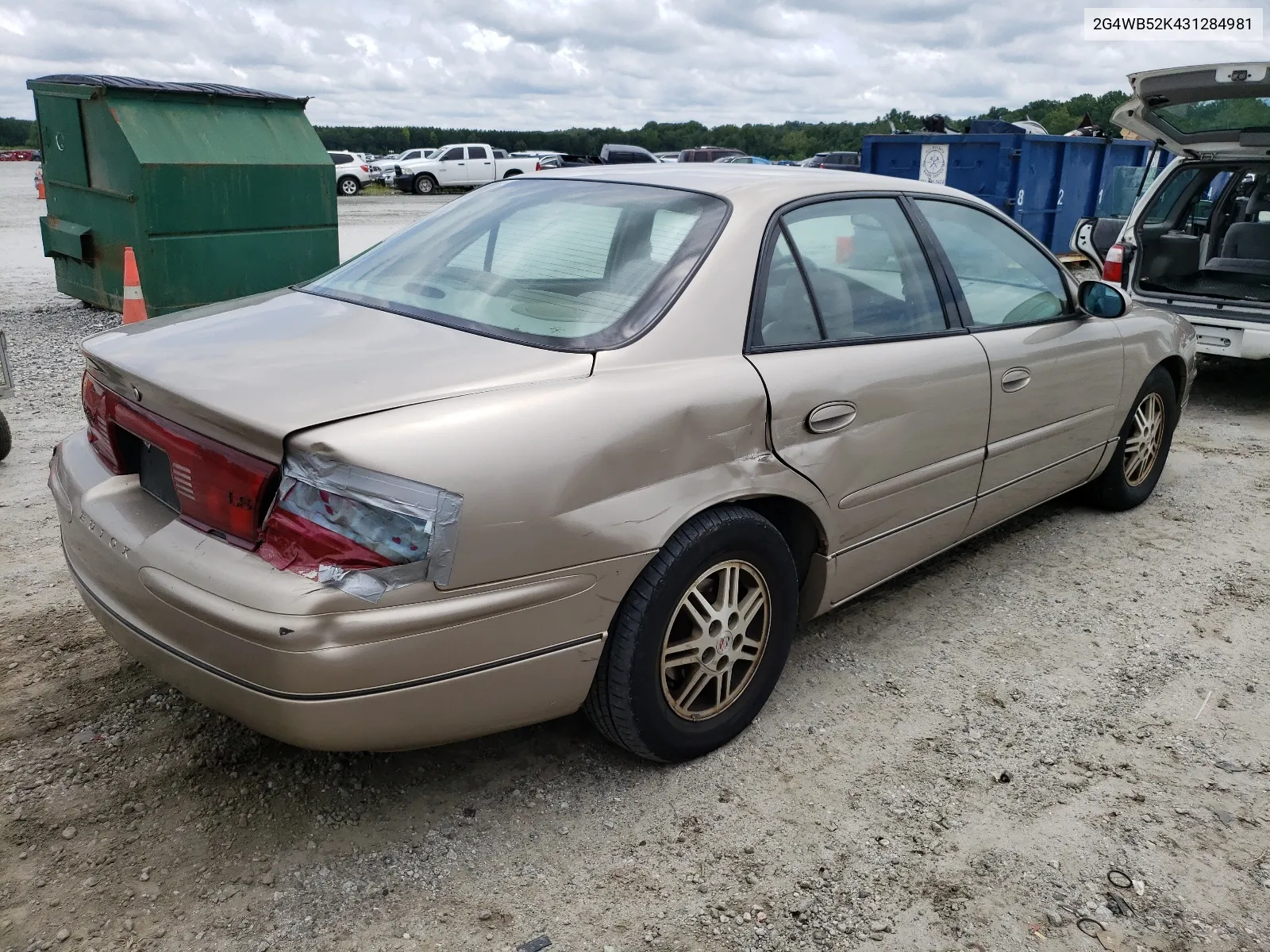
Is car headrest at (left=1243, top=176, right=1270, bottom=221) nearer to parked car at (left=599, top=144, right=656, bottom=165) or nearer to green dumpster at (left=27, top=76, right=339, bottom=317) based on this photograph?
green dumpster at (left=27, top=76, right=339, bottom=317)

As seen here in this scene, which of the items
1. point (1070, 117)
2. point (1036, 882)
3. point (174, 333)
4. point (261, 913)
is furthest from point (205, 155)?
point (1070, 117)

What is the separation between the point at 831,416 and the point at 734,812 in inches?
42.5

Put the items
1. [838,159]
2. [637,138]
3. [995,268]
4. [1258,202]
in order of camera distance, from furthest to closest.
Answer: [637,138], [838,159], [1258,202], [995,268]

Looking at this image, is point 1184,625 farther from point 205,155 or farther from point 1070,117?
point 1070,117

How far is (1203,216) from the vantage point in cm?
827

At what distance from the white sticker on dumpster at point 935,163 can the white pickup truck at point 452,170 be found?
810 inches

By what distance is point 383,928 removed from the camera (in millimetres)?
2172

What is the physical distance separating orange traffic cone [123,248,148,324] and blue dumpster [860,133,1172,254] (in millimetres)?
7778

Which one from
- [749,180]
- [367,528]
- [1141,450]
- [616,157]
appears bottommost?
[1141,450]

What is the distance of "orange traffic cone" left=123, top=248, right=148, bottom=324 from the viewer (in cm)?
690

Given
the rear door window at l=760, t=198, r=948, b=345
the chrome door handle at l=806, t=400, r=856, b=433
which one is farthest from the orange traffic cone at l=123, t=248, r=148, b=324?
the chrome door handle at l=806, t=400, r=856, b=433

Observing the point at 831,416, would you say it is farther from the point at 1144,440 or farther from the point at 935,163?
the point at 935,163

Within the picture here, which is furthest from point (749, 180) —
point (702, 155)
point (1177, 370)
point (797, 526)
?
point (702, 155)

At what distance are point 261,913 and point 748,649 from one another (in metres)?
1.34
